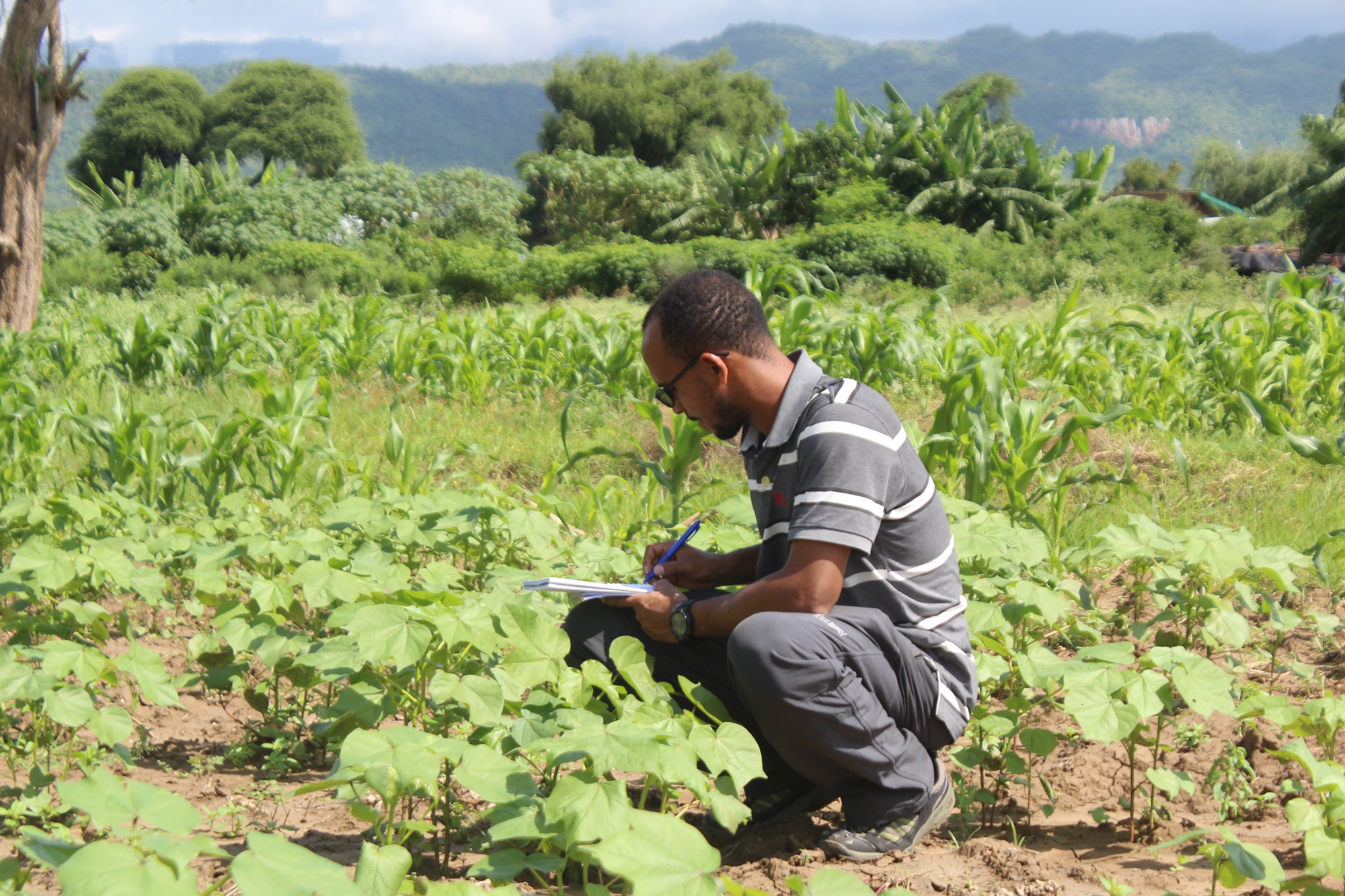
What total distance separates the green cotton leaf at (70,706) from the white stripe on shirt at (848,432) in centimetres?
155

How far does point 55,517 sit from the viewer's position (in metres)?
3.35

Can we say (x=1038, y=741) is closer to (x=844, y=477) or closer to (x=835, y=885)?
(x=844, y=477)

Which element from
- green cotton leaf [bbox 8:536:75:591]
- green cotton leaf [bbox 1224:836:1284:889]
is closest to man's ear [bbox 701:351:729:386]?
green cotton leaf [bbox 1224:836:1284:889]

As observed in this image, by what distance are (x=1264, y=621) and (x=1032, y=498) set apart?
92 centimetres

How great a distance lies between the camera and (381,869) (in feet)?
4.76

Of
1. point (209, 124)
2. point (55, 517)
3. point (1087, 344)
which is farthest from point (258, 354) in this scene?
point (209, 124)

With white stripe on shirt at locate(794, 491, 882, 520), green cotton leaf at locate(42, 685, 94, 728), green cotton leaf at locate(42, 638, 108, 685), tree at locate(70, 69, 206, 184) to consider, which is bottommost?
green cotton leaf at locate(42, 685, 94, 728)

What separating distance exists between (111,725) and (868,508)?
5.25 ft

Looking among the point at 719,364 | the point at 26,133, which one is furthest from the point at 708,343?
the point at 26,133

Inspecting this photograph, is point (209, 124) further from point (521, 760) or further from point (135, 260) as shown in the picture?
point (521, 760)

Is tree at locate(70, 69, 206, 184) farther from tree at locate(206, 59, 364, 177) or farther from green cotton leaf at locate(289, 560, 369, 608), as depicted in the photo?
Result: green cotton leaf at locate(289, 560, 369, 608)

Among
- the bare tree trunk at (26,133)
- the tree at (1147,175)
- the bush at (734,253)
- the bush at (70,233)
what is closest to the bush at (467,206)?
the bush at (70,233)

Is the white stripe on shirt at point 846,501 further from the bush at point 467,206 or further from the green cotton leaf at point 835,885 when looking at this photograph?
the bush at point 467,206

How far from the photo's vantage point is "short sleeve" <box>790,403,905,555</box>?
2053mm
